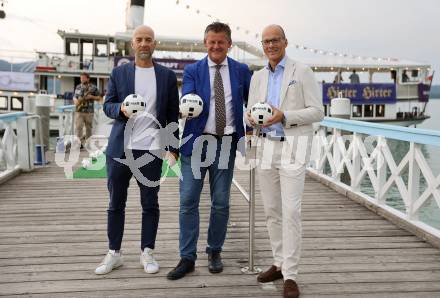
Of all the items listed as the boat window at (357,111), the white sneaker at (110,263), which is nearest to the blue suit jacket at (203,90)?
the white sneaker at (110,263)

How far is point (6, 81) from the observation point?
2291 cm

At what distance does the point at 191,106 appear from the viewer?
305 cm

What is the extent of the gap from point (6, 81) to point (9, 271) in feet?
72.0

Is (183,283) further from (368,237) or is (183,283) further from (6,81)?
(6,81)

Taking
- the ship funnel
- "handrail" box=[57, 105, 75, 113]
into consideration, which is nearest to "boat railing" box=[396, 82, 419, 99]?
the ship funnel

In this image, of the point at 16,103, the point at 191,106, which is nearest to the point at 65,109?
the point at 191,106

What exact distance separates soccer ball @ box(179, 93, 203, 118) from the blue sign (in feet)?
82.2

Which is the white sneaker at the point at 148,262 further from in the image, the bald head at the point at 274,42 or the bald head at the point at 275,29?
the bald head at the point at 275,29

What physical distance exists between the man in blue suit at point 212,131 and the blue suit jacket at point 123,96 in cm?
15

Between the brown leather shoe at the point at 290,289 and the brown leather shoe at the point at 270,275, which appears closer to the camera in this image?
the brown leather shoe at the point at 290,289

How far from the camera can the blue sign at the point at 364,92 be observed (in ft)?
89.4

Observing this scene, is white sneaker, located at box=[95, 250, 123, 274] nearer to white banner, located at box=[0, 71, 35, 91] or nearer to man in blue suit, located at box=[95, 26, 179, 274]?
man in blue suit, located at box=[95, 26, 179, 274]

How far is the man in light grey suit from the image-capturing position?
301 centimetres

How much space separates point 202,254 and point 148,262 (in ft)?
2.04
